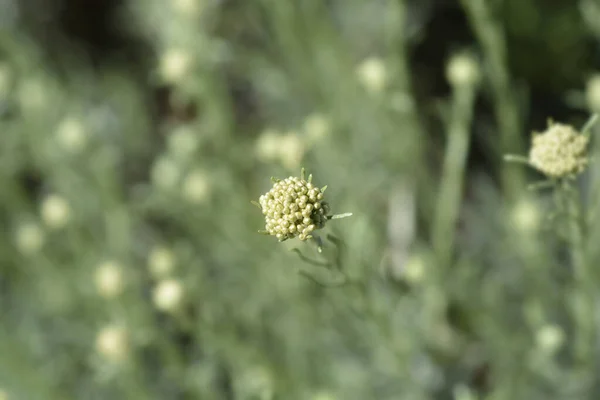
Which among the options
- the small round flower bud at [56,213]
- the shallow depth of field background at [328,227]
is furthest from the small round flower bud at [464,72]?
the small round flower bud at [56,213]

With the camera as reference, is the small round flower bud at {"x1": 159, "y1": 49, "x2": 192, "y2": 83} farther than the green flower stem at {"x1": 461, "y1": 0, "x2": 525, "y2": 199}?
Yes

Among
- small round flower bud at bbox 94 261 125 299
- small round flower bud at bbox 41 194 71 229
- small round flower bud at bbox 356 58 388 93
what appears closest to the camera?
small round flower bud at bbox 356 58 388 93

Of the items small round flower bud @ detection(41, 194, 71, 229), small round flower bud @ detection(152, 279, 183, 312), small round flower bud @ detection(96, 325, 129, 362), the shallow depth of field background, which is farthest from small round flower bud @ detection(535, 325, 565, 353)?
small round flower bud @ detection(41, 194, 71, 229)

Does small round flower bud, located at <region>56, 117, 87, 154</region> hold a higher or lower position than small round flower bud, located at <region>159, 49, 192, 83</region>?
higher

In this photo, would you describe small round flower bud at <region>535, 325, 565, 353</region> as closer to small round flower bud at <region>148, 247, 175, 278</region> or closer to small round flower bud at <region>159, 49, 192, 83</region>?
small round flower bud at <region>148, 247, 175, 278</region>

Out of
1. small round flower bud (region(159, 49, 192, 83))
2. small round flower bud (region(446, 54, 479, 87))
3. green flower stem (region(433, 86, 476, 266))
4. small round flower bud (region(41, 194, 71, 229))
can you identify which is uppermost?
small round flower bud (region(159, 49, 192, 83))

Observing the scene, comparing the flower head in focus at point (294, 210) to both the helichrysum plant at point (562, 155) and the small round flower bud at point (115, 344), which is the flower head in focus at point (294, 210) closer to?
the helichrysum plant at point (562, 155)

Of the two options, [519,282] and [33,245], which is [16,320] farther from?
[519,282]
